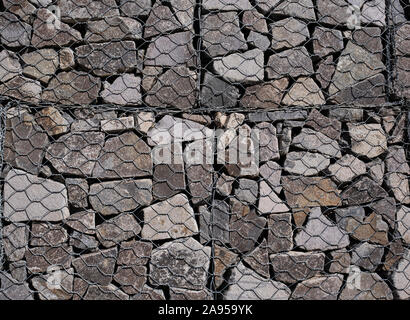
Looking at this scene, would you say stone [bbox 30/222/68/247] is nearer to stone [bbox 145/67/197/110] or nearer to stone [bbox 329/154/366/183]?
stone [bbox 145/67/197/110]

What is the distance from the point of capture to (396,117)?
6.73ft

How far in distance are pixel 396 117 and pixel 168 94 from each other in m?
1.03

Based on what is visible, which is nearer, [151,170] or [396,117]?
[151,170]

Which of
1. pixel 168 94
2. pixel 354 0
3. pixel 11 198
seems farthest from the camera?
pixel 354 0

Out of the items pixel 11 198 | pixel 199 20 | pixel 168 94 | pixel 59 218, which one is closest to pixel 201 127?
pixel 168 94

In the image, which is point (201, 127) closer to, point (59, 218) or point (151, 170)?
point (151, 170)

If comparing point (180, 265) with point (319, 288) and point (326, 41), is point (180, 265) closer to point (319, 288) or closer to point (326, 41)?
point (319, 288)

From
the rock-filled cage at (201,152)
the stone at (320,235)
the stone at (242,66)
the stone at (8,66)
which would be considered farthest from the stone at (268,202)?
the stone at (8,66)

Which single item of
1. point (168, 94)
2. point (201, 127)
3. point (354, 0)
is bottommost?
point (201, 127)

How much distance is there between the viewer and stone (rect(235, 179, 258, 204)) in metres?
1.93

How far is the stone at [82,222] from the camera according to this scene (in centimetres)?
185

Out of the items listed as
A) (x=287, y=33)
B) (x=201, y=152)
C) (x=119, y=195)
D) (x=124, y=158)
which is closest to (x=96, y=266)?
(x=119, y=195)

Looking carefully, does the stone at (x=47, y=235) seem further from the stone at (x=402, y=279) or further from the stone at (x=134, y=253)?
the stone at (x=402, y=279)

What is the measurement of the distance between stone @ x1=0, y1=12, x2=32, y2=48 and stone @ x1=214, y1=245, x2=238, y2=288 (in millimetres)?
1187
